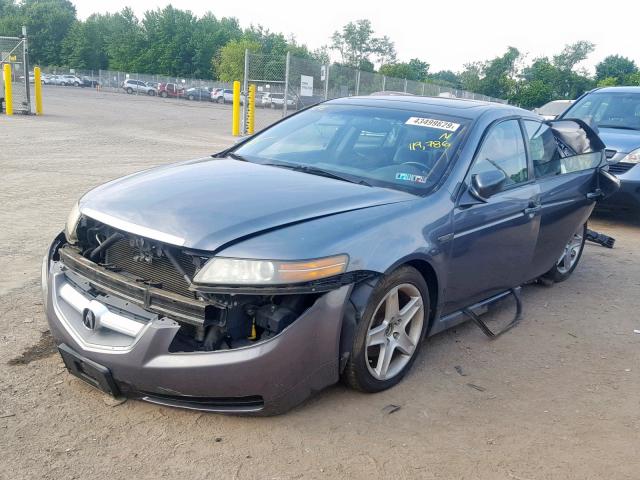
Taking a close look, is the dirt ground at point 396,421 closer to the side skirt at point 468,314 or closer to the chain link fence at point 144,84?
the side skirt at point 468,314

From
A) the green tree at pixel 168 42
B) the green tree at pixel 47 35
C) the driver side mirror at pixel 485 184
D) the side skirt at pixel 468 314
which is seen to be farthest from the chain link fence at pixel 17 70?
the green tree at pixel 47 35

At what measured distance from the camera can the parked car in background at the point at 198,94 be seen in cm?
5731

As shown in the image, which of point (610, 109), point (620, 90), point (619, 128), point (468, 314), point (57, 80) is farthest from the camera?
point (57, 80)

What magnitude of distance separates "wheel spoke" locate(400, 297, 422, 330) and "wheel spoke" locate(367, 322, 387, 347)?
6.5 inches

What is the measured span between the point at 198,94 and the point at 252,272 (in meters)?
57.7

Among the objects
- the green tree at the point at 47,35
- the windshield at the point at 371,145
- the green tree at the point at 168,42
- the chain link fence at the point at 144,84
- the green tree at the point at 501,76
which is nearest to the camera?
the windshield at the point at 371,145

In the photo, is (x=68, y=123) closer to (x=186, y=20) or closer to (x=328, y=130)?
(x=328, y=130)

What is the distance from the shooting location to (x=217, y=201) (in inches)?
127

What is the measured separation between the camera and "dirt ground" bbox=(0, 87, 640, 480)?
109 inches

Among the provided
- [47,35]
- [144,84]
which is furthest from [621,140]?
[47,35]

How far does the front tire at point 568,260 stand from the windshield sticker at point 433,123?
84.7 inches

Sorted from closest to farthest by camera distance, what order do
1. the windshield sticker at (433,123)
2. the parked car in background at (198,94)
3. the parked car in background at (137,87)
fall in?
1. the windshield sticker at (433,123)
2. the parked car in background at (198,94)
3. the parked car in background at (137,87)

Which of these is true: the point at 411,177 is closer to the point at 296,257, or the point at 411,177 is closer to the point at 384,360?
the point at 384,360

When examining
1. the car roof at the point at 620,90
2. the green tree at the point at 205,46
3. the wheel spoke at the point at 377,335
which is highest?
the green tree at the point at 205,46
